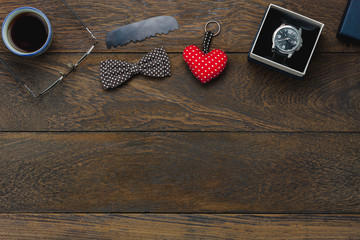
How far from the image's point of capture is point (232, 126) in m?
0.68

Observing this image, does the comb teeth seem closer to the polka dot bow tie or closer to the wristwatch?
the polka dot bow tie

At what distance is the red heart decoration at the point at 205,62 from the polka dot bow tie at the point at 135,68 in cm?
5

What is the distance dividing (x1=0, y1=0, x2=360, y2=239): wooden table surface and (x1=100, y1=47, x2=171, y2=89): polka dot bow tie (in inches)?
0.7

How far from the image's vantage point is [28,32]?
0.64 metres

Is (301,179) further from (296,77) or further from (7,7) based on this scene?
(7,7)

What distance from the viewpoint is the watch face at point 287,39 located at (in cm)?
63

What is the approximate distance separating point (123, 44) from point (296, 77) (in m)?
0.40

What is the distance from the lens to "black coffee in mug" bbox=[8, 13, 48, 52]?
0.63 meters

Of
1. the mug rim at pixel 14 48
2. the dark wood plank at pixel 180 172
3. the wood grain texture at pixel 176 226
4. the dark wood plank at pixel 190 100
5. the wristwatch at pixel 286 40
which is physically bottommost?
the wood grain texture at pixel 176 226

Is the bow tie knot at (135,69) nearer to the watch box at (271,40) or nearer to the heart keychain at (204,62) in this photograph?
the heart keychain at (204,62)

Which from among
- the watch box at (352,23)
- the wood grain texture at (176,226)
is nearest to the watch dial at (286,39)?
the watch box at (352,23)

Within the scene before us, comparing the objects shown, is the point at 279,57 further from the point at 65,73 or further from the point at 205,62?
the point at 65,73

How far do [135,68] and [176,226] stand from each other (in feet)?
1.21

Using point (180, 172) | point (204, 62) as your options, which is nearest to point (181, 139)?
point (180, 172)
